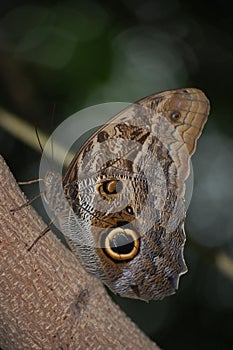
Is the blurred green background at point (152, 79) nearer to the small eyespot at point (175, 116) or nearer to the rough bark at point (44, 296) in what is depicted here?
the small eyespot at point (175, 116)

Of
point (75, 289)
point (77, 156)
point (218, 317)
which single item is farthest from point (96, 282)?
point (218, 317)

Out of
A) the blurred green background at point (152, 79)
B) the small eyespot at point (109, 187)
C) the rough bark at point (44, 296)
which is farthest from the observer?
the blurred green background at point (152, 79)

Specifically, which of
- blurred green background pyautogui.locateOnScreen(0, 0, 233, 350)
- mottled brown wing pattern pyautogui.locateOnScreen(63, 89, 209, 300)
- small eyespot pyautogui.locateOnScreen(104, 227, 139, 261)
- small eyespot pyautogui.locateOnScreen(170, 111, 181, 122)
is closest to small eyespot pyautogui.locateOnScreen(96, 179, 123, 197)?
mottled brown wing pattern pyautogui.locateOnScreen(63, 89, 209, 300)

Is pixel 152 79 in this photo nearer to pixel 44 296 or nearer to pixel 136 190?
pixel 136 190

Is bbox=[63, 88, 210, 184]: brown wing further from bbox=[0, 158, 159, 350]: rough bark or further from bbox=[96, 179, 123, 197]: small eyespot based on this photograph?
bbox=[0, 158, 159, 350]: rough bark

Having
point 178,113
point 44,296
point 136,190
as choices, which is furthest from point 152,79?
point 44,296

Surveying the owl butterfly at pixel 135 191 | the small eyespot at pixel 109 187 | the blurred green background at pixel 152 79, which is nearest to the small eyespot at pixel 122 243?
the owl butterfly at pixel 135 191

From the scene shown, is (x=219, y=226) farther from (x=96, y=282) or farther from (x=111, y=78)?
(x=96, y=282)
